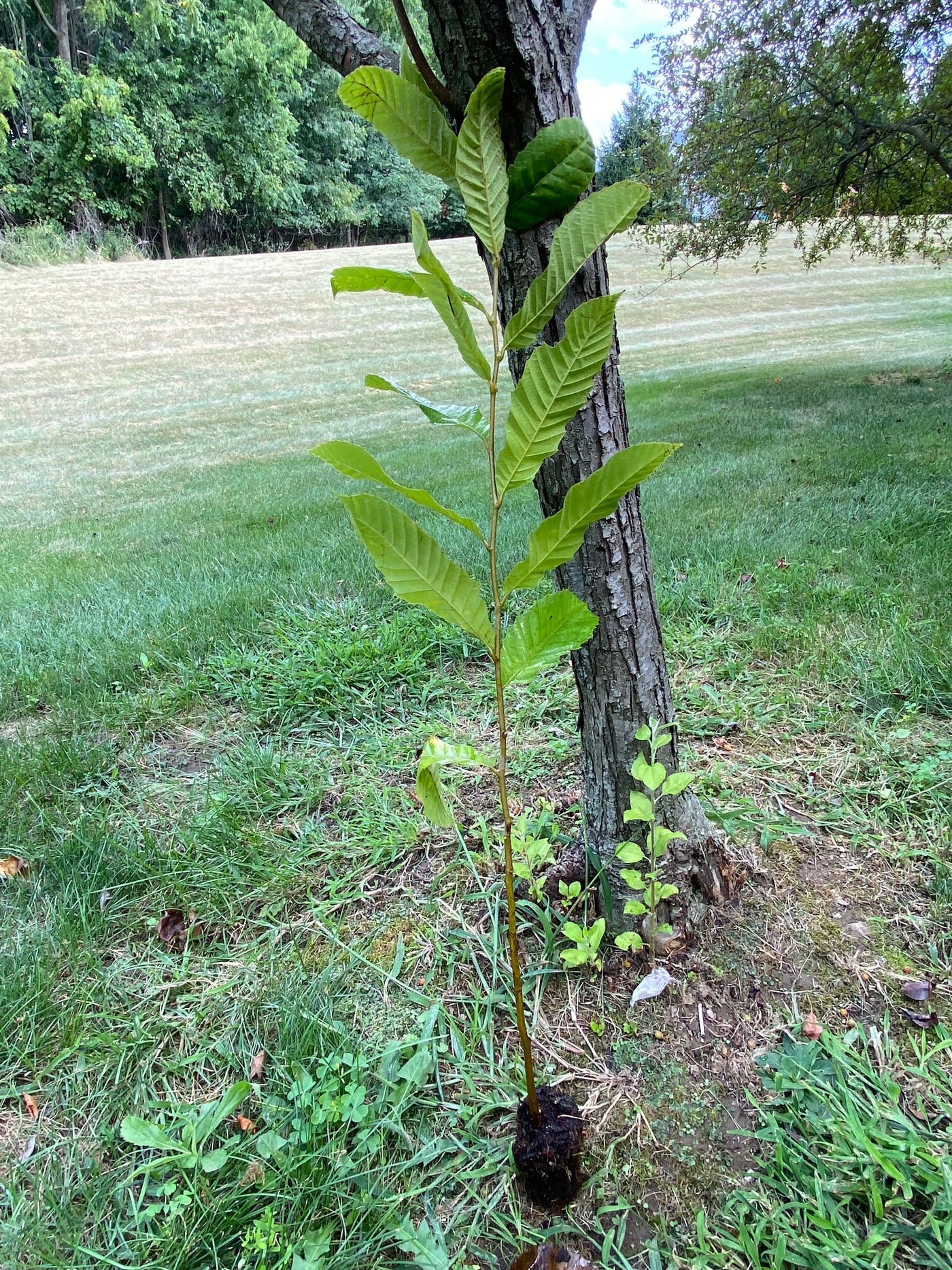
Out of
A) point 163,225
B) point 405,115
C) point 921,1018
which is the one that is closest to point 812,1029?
point 921,1018

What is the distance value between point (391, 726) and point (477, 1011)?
1049 millimetres

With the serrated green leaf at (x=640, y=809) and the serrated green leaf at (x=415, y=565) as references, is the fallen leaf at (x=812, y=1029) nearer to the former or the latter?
the serrated green leaf at (x=640, y=809)

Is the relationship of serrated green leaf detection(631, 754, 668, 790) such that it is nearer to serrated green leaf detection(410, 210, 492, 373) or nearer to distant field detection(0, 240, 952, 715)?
serrated green leaf detection(410, 210, 492, 373)

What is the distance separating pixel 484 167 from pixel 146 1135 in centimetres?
149

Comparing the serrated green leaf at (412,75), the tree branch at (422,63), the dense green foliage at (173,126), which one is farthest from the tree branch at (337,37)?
the dense green foliage at (173,126)

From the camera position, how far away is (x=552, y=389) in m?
0.77

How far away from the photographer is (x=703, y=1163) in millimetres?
1066

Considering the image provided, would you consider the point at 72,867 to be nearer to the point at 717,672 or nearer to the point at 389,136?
the point at 389,136

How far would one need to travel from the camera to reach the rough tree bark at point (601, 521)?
97 centimetres

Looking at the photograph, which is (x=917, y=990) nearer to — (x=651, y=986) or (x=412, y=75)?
(x=651, y=986)

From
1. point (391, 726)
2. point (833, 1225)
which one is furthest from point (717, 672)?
point (833, 1225)

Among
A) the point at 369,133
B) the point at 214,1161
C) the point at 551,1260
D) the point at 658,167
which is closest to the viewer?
the point at 551,1260

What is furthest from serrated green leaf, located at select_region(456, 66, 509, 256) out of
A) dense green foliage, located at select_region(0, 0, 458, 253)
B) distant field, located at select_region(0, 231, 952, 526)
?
dense green foliage, located at select_region(0, 0, 458, 253)

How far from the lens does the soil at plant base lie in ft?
3.35
